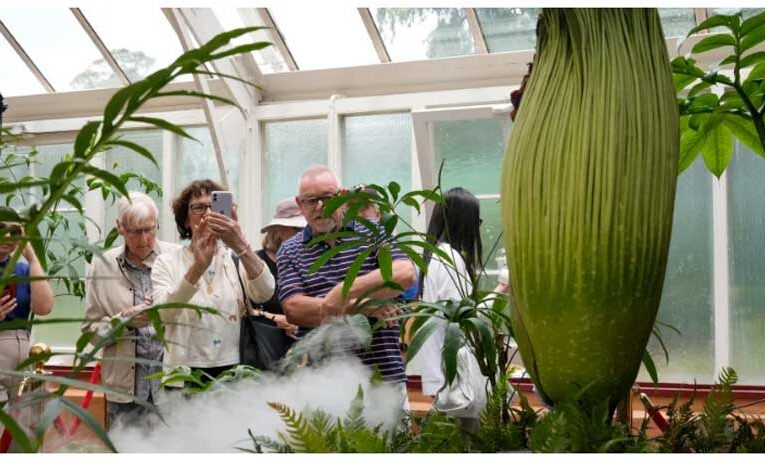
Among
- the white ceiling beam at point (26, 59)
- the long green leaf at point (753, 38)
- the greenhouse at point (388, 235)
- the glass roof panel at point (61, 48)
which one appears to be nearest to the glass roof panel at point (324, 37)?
the greenhouse at point (388, 235)

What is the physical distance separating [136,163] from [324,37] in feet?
5.03

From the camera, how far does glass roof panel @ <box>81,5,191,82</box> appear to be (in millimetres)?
4770

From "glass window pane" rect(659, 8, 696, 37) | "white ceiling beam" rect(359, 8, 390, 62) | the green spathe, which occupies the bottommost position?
the green spathe

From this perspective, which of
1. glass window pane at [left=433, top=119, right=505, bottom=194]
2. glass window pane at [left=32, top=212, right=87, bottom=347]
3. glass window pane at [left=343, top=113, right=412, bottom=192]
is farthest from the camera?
glass window pane at [left=32, top=212, right=87, bottom=347]

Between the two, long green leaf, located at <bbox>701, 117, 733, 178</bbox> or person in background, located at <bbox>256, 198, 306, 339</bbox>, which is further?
person in background, located at <bbox>256, 198, 306, 339</bbox>

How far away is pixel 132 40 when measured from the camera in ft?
16.1

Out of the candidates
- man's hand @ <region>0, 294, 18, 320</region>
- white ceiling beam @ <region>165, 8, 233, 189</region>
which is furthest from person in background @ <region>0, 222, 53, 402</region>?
white ceiling beam @ <region>165, 8, 233, 189</region>

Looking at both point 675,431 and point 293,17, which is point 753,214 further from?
point 675,431

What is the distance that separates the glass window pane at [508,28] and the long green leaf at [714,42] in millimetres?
3532

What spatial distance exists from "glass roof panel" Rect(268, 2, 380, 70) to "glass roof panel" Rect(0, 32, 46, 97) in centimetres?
→ 172

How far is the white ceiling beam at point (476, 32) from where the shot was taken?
13.9 ft

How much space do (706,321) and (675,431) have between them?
385 centimetres

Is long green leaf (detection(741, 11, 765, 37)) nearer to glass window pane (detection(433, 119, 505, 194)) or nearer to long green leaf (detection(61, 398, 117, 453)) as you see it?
long green leaf (detection(61, 398, 117, 453))

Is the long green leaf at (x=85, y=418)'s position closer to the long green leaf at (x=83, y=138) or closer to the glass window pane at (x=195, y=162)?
the long green leaf at (x=83, y=138)
